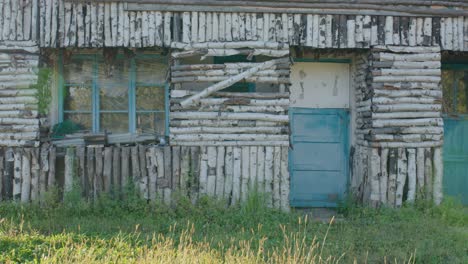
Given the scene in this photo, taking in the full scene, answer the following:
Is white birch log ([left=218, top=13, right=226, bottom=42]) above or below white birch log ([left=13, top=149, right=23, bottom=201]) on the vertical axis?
above

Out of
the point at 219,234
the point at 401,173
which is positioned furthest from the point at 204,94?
the point at 401,173

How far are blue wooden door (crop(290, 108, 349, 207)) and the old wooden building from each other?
1.77 ft

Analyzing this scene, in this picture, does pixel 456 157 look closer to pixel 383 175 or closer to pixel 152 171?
pixel 383 175

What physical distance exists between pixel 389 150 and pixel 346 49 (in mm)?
1966

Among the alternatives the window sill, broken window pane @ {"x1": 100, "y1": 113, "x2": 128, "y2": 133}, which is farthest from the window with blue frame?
the window sill

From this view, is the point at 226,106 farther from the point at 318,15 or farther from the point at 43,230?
the point at 43,230

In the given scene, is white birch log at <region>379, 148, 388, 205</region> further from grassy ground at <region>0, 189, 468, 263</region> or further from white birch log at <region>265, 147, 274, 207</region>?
white birch log at <region>265, 147, 274, 207</region>

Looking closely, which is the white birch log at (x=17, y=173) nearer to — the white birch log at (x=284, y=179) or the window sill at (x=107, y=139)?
the window sill at (x=107, y=139)

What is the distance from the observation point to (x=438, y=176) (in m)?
8.81

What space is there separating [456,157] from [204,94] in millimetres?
5343

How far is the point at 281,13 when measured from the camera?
337 inches

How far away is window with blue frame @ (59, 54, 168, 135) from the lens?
29.8 ft

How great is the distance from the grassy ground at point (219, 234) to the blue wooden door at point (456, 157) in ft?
4.35

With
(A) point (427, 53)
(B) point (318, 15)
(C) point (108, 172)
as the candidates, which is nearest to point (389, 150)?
(A) point (427, 53)
